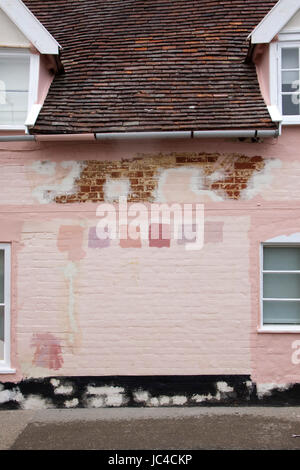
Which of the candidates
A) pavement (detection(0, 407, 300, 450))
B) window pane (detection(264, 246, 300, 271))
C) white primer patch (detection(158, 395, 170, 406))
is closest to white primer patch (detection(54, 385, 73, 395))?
pavement (detection(0, 407, 300, 450))

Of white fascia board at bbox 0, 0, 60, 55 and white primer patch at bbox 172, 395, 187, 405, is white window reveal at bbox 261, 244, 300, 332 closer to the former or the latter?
white primer patch at bbox 172, 395, 187, 405

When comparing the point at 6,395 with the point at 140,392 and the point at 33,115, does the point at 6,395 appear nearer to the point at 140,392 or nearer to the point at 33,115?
the point at 140,392

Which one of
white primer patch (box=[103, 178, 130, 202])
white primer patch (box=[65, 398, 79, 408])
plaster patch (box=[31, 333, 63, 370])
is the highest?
white primer patch (box=[103, 178, 130, 202])

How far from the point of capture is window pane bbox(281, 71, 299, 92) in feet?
25.2

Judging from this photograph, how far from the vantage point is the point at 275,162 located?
739 cm

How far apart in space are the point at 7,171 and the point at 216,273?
3.51m

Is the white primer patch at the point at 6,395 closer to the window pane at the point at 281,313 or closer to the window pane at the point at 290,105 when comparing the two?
the window pane at the point at 281,313

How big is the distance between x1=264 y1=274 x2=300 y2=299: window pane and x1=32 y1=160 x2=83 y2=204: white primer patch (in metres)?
3.24

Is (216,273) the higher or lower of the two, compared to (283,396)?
higher

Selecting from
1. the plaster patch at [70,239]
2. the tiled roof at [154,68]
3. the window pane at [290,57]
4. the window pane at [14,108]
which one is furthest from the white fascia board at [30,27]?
the window pane at [290,57]

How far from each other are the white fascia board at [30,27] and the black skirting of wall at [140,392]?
199 inches
